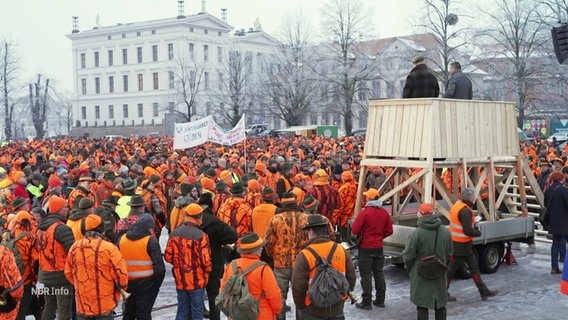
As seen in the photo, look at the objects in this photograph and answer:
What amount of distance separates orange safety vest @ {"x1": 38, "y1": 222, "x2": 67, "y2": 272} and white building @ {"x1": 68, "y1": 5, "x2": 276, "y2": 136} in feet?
223

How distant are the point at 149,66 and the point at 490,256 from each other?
78503 millimetres

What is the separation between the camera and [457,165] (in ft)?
37.3

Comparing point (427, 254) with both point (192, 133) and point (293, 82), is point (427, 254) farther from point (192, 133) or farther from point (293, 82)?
point (293, 82)

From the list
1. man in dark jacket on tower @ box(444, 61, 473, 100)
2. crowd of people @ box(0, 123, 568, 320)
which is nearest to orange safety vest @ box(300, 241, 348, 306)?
crowd of people @ box(0, 123, 568, 320)

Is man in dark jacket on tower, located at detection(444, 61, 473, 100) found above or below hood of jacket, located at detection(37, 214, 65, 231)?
above

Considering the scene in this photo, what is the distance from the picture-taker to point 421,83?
11.5 m

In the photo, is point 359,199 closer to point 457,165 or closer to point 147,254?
point 457,165

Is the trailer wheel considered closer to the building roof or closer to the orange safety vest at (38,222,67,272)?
the orange safety vest at (38,222,67,272)

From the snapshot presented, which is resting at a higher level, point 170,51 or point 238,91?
point 170,51

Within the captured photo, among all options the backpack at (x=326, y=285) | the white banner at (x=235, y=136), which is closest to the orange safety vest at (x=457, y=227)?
the backpack at (x=326, y=285)

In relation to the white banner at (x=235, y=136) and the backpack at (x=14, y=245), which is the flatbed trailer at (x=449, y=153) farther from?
the white banner at (x=235, y=136)

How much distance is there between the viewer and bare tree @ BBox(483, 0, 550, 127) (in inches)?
1593

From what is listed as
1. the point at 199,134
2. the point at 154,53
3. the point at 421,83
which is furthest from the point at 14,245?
the point at 154,53

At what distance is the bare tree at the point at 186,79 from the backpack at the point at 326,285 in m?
68.5
